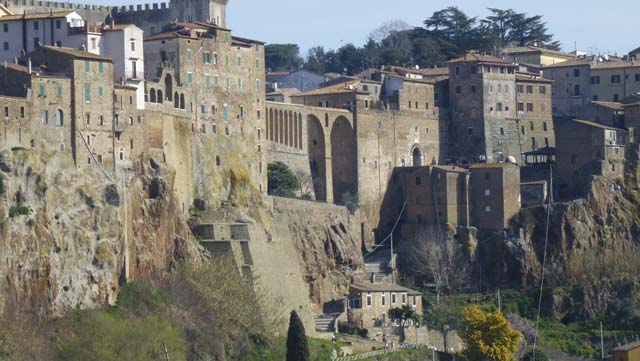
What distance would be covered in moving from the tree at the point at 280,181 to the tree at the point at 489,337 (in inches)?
472

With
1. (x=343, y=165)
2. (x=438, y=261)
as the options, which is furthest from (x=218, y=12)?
(x=438, y=261)

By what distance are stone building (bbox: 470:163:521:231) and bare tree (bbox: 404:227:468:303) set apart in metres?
2.67

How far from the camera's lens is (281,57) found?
17525cm

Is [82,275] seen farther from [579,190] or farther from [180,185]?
[579,190]

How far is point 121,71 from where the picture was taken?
10525 cm

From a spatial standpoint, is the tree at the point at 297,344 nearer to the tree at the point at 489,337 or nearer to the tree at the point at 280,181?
the tree at the point at 489,337

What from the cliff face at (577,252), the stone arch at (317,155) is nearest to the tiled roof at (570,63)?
the cliff face at (577,252)

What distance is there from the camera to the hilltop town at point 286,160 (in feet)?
324

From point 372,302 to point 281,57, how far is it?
62.8m

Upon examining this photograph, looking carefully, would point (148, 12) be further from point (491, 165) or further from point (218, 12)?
point (491, 165)

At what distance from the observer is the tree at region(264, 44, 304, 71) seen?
173250 mm

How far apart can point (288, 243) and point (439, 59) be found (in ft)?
133

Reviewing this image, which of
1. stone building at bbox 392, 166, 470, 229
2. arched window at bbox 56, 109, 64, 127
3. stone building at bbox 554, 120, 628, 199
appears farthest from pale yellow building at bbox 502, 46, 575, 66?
arched window at bbox 56, 109, 64, 127

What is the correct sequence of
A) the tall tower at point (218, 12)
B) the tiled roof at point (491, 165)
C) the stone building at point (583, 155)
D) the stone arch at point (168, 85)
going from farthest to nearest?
the stone building at point (583, 155), the tiled roof at point (491, 165), the tall tower at point (218, 12), the stone arch at point (168, 85)
